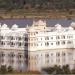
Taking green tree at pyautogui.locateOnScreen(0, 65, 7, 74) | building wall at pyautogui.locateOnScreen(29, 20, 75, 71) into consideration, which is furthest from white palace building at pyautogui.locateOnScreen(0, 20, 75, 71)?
green tree at pyautogui.locateOnScreen(0, 65, 7, 74)

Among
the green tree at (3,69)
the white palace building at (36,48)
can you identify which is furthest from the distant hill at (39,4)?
the green tree at (3,69)

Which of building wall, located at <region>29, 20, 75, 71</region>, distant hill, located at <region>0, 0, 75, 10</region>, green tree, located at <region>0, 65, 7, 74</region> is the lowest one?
green tree, located at <region>0, 65, 7, 74</region>

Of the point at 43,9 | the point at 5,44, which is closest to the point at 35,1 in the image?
the point at 43,9

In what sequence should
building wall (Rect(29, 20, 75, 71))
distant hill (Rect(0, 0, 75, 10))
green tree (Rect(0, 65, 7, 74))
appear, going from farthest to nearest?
distant hill (Rect(0, 0, 75, 10)) < building wall (Rect(29, 20, 75, 71)) < green tree (Rect(0, 65, 7, 74))

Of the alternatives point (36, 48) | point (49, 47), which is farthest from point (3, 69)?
point (49, 47)

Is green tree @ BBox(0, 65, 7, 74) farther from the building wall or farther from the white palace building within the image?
the building wall

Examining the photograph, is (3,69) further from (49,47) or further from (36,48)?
(49,47)

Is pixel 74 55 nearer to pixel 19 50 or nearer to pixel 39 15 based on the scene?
pixel 19 50

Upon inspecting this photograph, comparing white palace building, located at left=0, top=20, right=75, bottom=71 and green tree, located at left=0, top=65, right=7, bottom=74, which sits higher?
white palace building, located at left=0, top=20, right=75, bottom=71

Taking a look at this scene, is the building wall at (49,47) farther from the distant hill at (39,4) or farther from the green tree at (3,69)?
the distant hill at (39,4)

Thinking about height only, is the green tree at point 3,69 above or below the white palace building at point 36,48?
below
